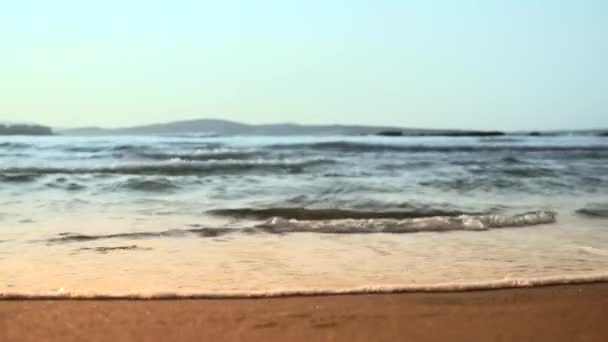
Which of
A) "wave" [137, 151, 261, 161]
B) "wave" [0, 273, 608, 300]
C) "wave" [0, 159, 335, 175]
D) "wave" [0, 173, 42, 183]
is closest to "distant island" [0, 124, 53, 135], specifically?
"wave" [137, 151, 261, 161]

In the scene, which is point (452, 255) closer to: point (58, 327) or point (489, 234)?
point (489, 234)

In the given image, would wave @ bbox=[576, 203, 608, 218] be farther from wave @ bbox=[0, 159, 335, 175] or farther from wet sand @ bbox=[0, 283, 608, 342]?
wave @ bbox=[0, 159, 335, 175]

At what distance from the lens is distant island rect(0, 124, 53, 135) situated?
1497 inches

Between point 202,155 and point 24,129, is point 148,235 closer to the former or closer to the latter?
point 202,155

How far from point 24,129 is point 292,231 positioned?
115ft

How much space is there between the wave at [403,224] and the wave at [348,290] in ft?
7.33

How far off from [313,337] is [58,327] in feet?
3.88

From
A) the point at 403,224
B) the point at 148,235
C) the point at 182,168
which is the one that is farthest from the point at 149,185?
the point at 403,224

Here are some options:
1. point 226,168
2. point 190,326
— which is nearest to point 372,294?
point 190,326

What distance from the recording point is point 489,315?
3.87 metres

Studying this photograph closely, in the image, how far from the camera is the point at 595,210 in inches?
326

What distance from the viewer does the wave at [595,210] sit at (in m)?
7.97

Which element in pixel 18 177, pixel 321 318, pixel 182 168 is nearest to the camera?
pixel 321 318

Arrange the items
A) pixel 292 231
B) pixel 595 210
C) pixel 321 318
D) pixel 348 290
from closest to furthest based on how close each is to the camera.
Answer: pixel 321 318 → pixel 348 290 → pixel 292 231 → pixel 595 210
